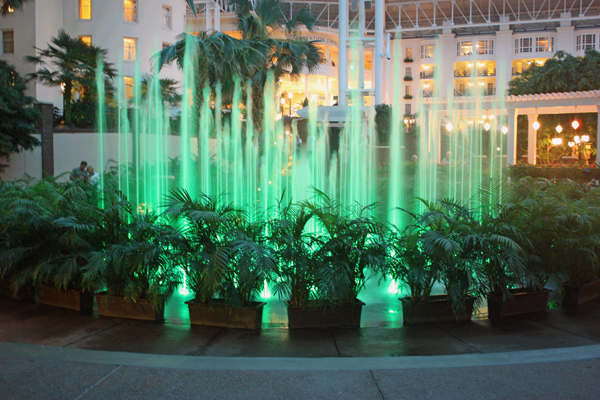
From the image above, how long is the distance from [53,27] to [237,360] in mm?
29066

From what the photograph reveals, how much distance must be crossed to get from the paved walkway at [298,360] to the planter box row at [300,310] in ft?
0.41

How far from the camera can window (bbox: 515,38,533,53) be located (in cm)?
5372

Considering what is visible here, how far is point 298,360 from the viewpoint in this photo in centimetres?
411

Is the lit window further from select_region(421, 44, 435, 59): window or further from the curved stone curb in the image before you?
select_region(421, 44, 435, 59): window

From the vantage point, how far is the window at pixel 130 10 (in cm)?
2922

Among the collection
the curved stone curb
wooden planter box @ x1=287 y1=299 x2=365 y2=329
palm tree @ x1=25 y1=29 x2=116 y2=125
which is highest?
palm tree @ x1=25 y1=29 x2=116 y2=125

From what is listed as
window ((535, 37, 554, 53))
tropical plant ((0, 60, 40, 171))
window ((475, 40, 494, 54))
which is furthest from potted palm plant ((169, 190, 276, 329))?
window ((535, 37, 554, 53))

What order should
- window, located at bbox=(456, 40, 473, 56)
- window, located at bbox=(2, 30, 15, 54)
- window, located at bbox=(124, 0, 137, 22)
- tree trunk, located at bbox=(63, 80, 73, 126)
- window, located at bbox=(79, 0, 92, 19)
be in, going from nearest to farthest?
tree trunk, located at bbox=(63, 80, 73, 126) → window, located at bbox=(2, 30, 15, 54) → window, located at bbox=(79, 0, 92, 19) → window, located at bbox=(124, 0, 137, 22) → window, located at bbox=(456, 40, 473, 56)

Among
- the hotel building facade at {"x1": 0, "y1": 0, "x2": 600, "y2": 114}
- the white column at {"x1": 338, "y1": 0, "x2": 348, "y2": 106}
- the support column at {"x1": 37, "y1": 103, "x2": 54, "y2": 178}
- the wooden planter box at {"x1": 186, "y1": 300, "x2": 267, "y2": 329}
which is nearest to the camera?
the wooden planter box at {"x1": 186, "y1": 300, "x2": 267, "y2": 329}

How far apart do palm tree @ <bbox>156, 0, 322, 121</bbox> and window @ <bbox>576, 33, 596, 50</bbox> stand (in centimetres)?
4186

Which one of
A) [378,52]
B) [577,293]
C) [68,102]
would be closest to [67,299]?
[577,293]

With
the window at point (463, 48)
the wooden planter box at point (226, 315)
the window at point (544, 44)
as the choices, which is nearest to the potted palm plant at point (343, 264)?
the wooden planter box at point (226, 315)

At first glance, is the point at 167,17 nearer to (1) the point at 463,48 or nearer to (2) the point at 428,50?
(2) the point at 428,50

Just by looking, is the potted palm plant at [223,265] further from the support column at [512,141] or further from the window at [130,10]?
the window at [130,10]
